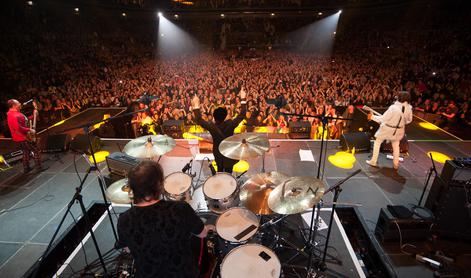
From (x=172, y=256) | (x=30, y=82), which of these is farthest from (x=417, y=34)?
(x=30, y=82)

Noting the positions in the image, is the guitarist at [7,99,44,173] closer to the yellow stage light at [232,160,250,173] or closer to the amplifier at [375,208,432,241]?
the yellow stage light at [232,160,250,173]

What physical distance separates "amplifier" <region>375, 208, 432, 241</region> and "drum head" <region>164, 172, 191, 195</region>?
2575mm

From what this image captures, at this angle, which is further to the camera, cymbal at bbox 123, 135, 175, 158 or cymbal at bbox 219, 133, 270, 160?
cymbal at bbox 123, 135, 175, 158

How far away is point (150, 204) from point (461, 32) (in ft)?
58.8

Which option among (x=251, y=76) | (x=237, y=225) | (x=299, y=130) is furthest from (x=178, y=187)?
(x=251, y=76)

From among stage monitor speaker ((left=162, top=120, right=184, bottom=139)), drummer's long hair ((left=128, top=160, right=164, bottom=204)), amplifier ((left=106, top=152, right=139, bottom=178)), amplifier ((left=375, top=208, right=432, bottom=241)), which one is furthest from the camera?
stage monitor speaker ((left=162, top=120, right=184, bottom=139))

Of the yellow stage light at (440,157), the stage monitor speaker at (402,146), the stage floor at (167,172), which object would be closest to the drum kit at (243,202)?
the stage floor at (167,172)

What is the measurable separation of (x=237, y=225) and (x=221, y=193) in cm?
56

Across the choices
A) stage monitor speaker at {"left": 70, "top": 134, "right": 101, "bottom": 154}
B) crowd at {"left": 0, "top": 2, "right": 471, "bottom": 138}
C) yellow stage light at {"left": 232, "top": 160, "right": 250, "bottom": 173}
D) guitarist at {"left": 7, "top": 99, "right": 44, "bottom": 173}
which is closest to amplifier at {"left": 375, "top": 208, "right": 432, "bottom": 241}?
crowd at {"left": 0, "top": 2, "right": 471, "bottom": 138}

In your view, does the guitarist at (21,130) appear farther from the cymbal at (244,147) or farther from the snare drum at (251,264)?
the snare drum at (251,264)

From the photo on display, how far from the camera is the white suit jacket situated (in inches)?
182

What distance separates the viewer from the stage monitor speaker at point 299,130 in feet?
21.4

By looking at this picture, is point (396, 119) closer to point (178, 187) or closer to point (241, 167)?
point (241, 167)

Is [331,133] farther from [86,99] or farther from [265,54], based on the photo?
[265,54]
